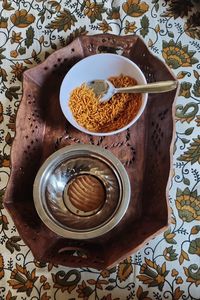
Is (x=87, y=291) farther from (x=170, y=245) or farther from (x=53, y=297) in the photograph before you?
(x=170, y=245)

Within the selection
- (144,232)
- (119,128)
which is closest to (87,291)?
(144,232)

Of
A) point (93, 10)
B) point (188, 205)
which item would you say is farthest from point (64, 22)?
point (188, 205)

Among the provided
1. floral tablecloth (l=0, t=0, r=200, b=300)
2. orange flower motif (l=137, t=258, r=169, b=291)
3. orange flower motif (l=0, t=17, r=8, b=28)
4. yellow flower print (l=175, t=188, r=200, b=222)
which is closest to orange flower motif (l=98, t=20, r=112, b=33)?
floral tablecloth (l=0, t=0, r=200, b=300)

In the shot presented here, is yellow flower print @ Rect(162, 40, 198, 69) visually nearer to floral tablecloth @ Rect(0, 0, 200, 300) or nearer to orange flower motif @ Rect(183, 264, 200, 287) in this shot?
floral tablecloth @ Rect(0, 0, 200, 300)

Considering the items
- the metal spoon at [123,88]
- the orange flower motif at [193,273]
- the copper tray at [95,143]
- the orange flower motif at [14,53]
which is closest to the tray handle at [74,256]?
the copper tray at [95,143]

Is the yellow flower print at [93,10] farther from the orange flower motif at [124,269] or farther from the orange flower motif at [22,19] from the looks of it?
the orange flower motif at [124,269]

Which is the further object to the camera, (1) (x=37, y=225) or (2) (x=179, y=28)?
(2) (x=179, y=28)

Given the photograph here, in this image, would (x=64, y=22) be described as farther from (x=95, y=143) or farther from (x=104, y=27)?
(x=95, y=143)
